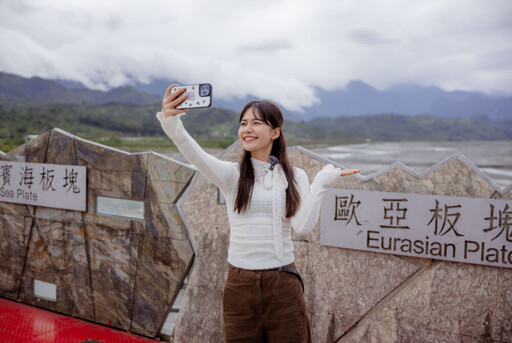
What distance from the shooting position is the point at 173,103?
1.13 meters

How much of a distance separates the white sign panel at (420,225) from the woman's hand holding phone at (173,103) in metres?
1.14

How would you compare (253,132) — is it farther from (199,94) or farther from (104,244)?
(104,244)

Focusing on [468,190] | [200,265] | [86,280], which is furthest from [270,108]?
[86,280]

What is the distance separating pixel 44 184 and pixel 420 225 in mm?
2618

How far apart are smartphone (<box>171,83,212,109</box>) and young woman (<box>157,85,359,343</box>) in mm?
65

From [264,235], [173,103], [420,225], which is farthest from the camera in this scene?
[420,225]

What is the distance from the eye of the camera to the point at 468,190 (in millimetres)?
1843

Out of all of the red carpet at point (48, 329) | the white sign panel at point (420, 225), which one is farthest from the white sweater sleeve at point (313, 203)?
the red carpet at point (48, 329)

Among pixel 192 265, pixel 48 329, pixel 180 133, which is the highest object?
pixel 180 133

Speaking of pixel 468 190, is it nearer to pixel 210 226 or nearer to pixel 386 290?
pixel 386 290

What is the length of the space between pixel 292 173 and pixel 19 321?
8.36ft

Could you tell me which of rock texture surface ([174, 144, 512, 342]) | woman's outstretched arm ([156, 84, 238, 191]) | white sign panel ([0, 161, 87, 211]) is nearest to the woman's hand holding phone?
woman's outstretched arm ([156, 84, 238, 191])

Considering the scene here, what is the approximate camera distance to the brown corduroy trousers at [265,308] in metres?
1.23

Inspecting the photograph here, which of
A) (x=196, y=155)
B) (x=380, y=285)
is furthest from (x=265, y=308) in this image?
(x=380, y=285)
